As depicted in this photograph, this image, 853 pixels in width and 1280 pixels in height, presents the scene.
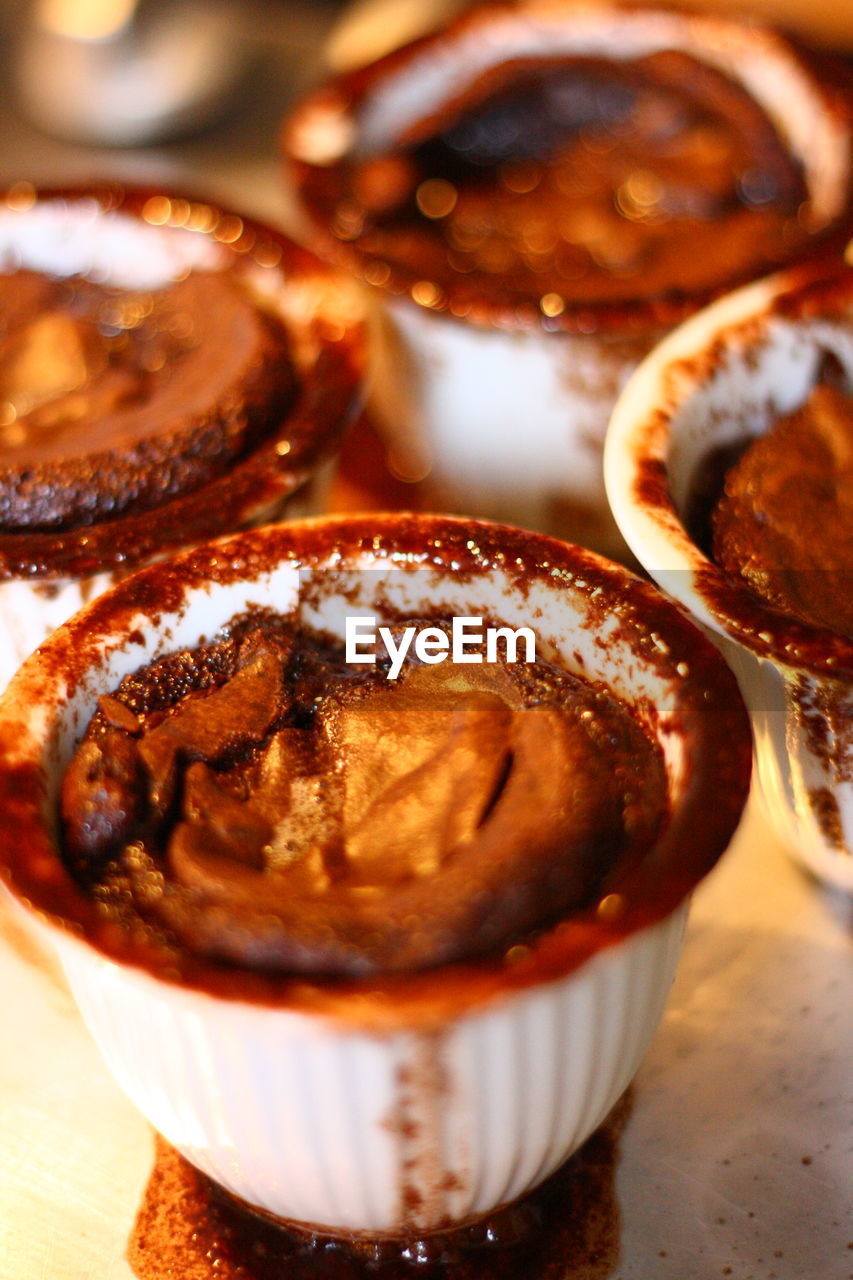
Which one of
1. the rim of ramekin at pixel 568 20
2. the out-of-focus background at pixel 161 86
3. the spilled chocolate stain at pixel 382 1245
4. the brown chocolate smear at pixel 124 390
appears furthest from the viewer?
the out-of-focus background at pixel 161 86

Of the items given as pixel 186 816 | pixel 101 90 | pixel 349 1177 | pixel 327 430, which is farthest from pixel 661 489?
pixel 101 90

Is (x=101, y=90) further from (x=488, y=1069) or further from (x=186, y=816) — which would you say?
(x=488, y=1069)

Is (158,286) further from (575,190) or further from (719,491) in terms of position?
(719,491)

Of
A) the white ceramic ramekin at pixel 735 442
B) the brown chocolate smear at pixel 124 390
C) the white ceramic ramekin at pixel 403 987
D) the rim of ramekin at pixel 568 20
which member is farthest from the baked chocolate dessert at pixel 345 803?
the rim of ramekin at pixel 568 20

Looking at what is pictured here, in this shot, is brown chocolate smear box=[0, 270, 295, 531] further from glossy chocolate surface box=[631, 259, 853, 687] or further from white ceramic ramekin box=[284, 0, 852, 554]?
glossy chocolate surface box=[631, 259, 853, 687]

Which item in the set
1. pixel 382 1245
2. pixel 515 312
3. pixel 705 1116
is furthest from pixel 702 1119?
pixel 515 312

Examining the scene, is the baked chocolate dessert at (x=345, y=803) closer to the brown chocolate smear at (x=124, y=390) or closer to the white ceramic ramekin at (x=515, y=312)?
the brown chocolate smear at (x=124, y=390)

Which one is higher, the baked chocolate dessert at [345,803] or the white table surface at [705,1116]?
the baked chocolate dessert at [345,803]
